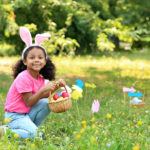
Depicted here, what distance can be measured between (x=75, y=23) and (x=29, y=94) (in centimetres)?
1121

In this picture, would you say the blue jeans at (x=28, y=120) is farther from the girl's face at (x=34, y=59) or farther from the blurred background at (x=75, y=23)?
the blurred background at (x=75, y=23)

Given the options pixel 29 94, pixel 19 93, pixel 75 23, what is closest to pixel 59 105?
pixel 29 94

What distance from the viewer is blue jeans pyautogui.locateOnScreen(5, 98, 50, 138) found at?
2.89 meters

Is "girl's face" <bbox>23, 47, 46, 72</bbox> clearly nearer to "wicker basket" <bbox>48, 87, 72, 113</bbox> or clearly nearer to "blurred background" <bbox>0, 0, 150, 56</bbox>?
"wicker basket" <bbox>48, 87, 72, 113</bbox>

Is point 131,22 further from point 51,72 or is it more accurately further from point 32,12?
point 51,72

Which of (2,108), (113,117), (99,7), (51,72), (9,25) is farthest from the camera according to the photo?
(99,7)

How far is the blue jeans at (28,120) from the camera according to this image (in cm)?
289

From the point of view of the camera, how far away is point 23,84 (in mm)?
2996

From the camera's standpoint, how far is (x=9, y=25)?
213 inches

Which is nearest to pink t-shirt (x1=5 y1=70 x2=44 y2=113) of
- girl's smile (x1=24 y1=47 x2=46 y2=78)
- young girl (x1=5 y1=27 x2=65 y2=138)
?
young girl (x1=5 y1=27 x2=65 y2=138)

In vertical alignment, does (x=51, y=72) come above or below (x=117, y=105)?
above

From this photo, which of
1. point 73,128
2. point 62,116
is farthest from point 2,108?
point 73,128

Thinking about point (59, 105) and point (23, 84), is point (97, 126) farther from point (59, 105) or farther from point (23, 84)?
point (23, 84)

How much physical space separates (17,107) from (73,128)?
1.93 feet
